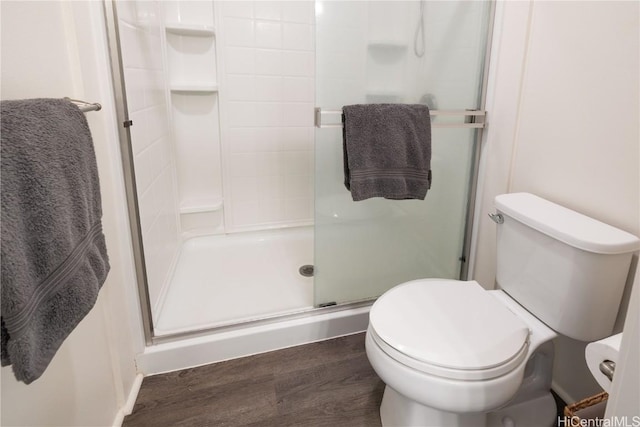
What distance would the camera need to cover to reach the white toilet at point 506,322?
97 cm

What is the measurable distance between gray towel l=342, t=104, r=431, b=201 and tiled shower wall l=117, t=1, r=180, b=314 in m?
0.81

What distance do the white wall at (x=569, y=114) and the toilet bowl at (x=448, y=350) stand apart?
1.37 ft

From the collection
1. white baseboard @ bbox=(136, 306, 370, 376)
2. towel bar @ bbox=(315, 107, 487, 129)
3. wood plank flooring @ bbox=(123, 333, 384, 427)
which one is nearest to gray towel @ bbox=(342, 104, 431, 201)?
towel bar @ bbox=(315, 107, 487, 129)

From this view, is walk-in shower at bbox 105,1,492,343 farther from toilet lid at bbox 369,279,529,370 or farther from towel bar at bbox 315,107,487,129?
toilet lid at bbox 369,279,529,370

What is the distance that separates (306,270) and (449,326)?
1139 mm

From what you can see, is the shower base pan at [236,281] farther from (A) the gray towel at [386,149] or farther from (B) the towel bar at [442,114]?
(B) the towel bar at [442,114]

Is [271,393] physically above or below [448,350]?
below

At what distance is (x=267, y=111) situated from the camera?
2.36 metres

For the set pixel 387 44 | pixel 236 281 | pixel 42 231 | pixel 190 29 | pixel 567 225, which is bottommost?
pixel 236 281

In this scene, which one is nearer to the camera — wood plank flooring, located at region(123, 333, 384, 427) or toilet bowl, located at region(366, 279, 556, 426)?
toilet bowl, located at region(366, 279, 556, 426)

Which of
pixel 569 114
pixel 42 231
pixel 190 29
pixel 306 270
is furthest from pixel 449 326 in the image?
pixel 190 29

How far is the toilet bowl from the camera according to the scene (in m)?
0.96

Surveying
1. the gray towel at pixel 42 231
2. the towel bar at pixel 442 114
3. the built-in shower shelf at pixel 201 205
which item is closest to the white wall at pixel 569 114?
the towel bar at pixel 442 114

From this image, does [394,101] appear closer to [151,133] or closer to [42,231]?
[151,133]
